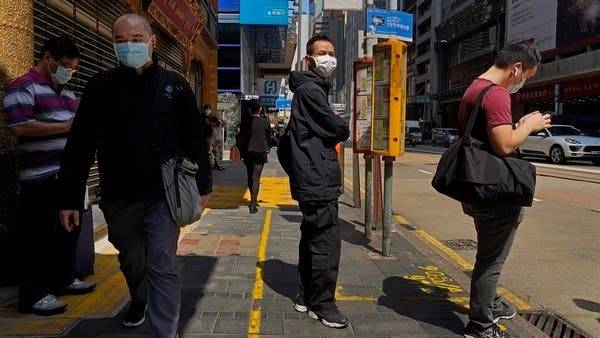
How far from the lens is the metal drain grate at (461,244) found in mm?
6734

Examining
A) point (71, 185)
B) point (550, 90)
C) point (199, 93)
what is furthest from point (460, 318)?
point (550, 90)

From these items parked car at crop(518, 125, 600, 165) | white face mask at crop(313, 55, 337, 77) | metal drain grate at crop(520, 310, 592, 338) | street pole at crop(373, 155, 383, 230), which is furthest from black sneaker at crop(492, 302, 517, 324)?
parked car at crop(518, 125, 600, 165)

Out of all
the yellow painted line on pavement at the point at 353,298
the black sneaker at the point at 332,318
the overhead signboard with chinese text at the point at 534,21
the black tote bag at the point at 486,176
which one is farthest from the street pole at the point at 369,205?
the overhead signboard with chinese text at the point at 534,21

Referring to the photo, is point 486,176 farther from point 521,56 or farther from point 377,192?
point 377,192

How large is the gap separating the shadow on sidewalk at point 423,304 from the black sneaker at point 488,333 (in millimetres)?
91

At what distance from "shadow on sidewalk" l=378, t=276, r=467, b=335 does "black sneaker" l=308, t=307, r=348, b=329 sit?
526mm

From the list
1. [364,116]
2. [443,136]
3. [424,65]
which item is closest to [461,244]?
[364,116]

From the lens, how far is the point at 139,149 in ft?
10.1

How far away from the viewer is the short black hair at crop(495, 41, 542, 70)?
11.5 feet

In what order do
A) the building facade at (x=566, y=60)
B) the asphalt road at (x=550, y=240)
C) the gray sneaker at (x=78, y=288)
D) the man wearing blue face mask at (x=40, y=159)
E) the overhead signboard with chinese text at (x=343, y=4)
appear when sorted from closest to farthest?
the man wearing blue face mask at (x=40, y=159), the gray sneaker at (x=78, y=288), the asphalt road at (x=550, y=240), the overhead signboard with chinese text at (x=343, y=4), the building facade at (x=566, y=60)

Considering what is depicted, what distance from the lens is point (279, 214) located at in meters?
8.66

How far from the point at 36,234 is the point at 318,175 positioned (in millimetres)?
2001

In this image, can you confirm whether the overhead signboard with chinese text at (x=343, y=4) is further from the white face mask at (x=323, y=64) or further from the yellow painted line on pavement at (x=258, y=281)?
the white face mask at (x=323, y=64)

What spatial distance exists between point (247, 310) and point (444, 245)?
350 cm
